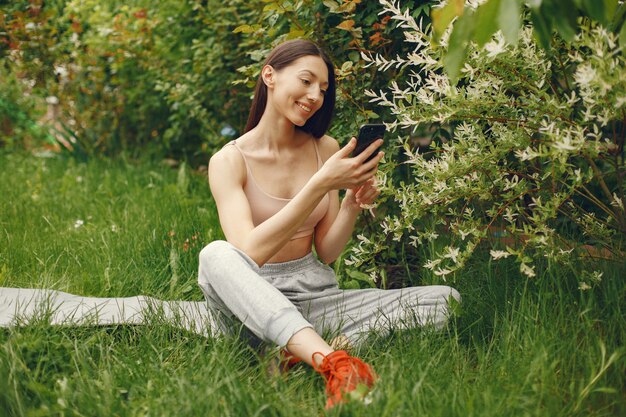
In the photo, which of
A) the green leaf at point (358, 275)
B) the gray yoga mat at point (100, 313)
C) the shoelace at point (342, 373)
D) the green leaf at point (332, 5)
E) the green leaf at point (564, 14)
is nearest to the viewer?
the green leaf at point (564, 14)

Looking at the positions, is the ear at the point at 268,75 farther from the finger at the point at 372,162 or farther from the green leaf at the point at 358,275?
the green leaf at the point at 358,275

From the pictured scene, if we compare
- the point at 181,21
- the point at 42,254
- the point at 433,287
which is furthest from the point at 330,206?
the point at 181,21

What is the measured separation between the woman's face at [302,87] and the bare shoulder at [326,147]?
0.24m

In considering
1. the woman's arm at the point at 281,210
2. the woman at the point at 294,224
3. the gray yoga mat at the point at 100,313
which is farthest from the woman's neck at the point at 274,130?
the gray yoga mat at the point at 100,313

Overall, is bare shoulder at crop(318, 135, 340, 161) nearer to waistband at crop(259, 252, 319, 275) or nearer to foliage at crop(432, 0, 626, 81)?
waistband at crop(259, 252, 319, 275)

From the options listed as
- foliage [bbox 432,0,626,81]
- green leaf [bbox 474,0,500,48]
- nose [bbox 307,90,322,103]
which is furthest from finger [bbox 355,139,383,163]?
green leaf [bbox 474,0,500,48]

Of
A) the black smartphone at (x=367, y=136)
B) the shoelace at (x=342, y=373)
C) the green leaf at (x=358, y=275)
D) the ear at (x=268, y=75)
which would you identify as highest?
the ear at (x=268, y=75)

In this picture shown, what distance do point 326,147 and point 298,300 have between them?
0.64m

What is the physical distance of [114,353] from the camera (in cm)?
251

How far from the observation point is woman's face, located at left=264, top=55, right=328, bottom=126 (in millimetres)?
2795

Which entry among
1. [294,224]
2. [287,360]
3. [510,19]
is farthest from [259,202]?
[510,19]

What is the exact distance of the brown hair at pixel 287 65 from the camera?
2.83 m

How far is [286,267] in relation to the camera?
289 centimetres

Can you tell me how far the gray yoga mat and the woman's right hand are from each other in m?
0.64
